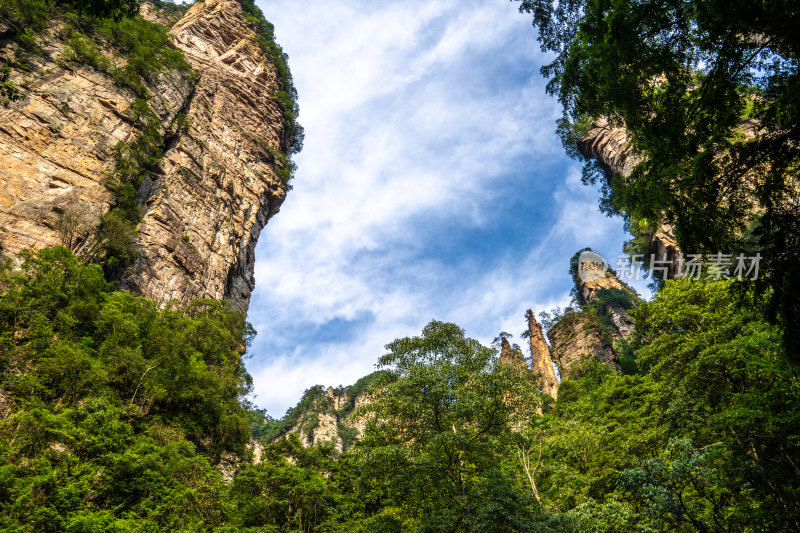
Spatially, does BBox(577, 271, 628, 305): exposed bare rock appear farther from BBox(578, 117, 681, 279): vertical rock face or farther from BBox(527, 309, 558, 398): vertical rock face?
BBox(578, 117, 681, 279): vertical rock face

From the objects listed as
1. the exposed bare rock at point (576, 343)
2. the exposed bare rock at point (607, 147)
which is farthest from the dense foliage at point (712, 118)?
the exposed bare rock at point (576, 343)

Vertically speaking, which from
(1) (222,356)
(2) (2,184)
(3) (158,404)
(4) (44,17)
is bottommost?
(3) (158,404)

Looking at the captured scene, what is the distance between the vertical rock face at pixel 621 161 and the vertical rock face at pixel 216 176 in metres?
29.2

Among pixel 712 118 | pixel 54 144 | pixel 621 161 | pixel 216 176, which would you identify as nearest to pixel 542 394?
pixel 712 118

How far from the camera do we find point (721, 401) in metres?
10.1

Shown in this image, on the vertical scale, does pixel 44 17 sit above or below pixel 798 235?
above

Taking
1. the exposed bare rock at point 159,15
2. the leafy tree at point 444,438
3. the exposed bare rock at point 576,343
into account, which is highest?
the exposed bare rock at point 159,15

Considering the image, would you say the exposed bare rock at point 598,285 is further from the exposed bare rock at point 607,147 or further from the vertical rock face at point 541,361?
the exposed bare rock at point 607,147

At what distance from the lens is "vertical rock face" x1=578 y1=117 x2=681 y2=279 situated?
96.3ft

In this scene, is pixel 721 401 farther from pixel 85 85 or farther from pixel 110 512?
pixel 85 85

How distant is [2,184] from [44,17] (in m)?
12.5

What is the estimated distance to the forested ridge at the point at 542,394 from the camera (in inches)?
231

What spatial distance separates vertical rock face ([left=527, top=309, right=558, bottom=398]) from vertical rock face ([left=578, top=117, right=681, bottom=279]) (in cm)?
1792

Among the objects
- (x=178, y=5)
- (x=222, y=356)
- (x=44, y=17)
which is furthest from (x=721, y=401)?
(x=178, y=5)
